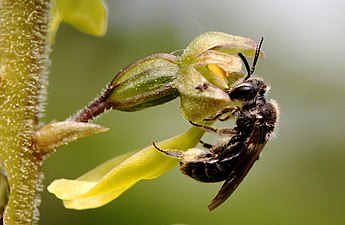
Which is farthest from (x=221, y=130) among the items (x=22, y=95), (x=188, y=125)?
(x=188, y=125)

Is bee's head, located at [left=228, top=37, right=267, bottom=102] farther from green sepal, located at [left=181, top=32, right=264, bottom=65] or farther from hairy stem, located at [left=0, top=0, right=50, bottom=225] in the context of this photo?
hairy stem, located at [left=0, top=0, right=50, bottom=225]

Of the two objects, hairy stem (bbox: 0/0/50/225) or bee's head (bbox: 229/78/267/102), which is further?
bee's head (bbox: 229/78/267/102)

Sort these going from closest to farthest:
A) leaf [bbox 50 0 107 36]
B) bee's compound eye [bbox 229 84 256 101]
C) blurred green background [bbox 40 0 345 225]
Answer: bee's compound eye [bbox 229 84 256 101], leaf [bbox 50 0 107 36], blurred green background [bbox 40 0 345 225]

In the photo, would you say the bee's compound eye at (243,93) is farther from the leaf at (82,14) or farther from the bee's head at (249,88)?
the leaf at (82,14)

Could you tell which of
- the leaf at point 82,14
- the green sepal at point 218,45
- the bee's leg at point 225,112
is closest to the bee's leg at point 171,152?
the bee's leg at point 225,112

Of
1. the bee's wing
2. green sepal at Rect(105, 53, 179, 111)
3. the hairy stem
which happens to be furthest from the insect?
the hairy stem

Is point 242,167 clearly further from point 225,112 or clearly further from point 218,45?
point 218,45

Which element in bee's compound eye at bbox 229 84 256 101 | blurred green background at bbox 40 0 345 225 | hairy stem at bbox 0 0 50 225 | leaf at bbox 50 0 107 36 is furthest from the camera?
blurred green background at bbox 40 0 345 225
